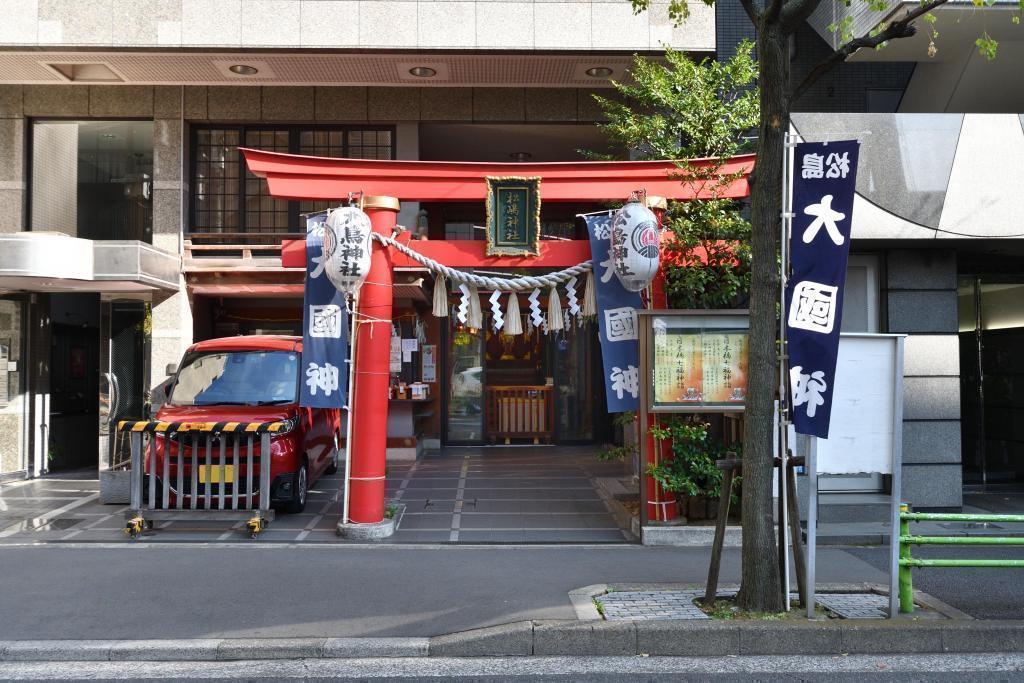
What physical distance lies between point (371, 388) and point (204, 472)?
7.70ft

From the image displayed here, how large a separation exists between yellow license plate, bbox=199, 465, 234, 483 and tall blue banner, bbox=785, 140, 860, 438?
6662mm

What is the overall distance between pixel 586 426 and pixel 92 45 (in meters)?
11.8

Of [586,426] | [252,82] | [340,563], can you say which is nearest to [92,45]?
[252,82]

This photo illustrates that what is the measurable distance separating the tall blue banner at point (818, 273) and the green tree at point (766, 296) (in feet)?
0.57

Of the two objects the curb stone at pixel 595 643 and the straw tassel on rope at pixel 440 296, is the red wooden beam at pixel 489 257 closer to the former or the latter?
the straw tassel on rope at pixel 440 296

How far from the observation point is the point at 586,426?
55.3 feet

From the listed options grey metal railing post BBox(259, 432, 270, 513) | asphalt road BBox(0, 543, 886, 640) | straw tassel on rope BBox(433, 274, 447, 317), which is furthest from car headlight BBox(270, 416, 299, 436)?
straw tassel on rope BBox(433, 274, 447, 317)

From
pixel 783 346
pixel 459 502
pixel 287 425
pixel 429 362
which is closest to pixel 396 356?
pixel 429 362

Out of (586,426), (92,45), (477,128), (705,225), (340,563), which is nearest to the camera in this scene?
(340,563)

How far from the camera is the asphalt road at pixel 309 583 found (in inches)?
235

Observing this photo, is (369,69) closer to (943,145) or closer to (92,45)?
(92,45)

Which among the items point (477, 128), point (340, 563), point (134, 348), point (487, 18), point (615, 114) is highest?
point (487, 18)

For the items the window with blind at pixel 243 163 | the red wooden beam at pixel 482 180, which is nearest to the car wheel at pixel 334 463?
the window with blind at pixel 243 163

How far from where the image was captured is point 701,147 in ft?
31.8
